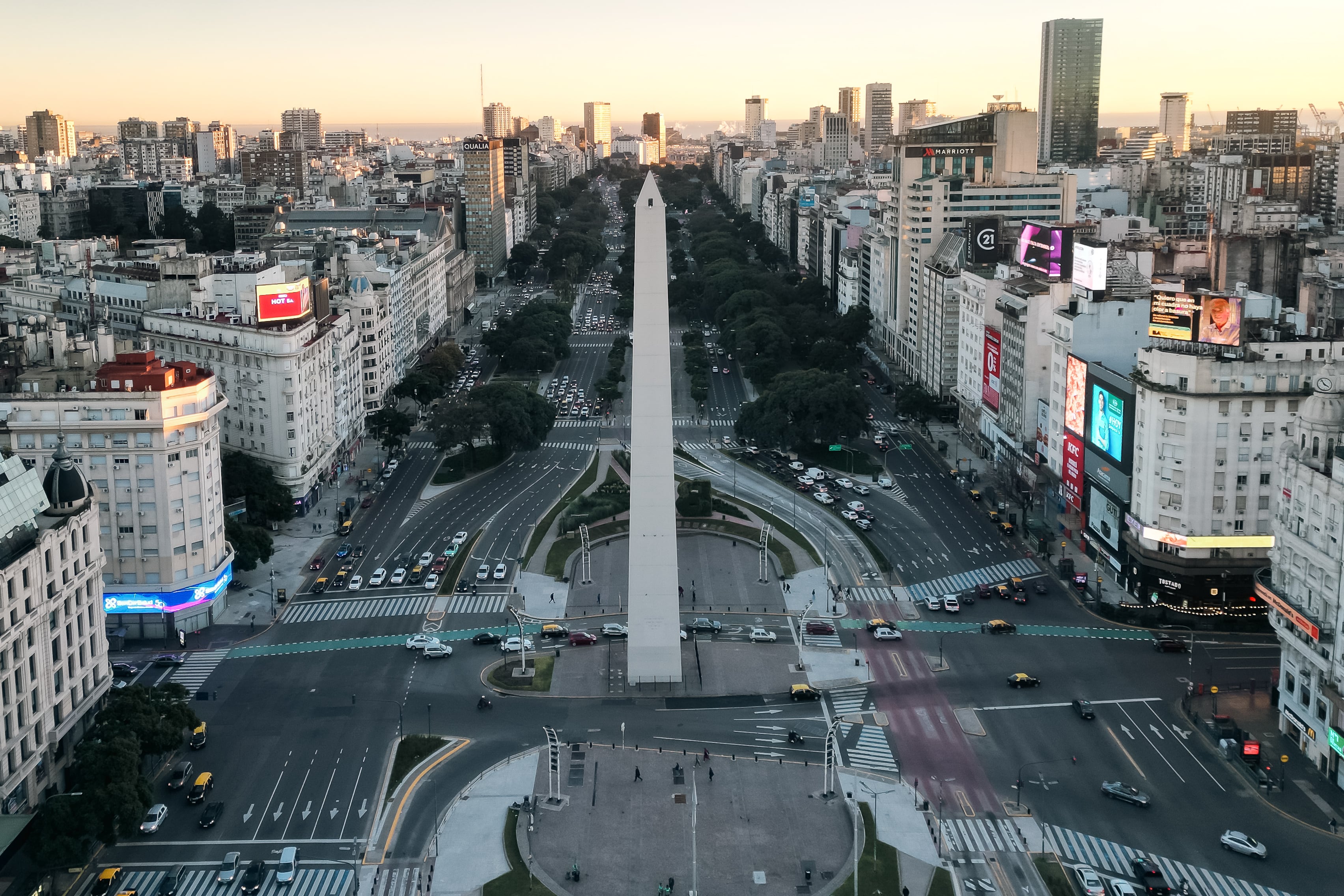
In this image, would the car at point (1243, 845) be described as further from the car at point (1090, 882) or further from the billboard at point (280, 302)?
the billboard at point (280, 302)

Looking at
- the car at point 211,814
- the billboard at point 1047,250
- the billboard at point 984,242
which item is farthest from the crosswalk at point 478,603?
the billboard at point 984,242

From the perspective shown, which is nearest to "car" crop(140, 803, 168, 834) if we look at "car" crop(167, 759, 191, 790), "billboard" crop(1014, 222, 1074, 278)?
"car" crop(167, 759, 191, 790)

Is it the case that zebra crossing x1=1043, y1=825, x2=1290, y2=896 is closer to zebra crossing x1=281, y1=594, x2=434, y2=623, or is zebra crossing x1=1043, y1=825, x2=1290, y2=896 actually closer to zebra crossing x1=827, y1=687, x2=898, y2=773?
zebra crossing x1=827, y1=687, x2=898, y2=773

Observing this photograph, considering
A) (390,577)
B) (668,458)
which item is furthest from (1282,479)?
(390,577)

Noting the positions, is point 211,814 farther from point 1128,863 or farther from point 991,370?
point 991,370

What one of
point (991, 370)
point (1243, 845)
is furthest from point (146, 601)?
point (991, 370)

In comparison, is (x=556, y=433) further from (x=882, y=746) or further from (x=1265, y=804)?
(x=1265, y=804)
